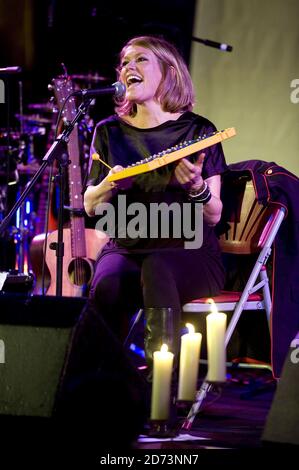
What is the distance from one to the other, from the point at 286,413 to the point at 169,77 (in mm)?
1531

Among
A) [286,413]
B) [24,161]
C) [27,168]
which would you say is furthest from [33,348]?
[24,161]

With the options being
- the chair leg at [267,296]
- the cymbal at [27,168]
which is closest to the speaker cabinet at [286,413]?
the chair leg at [267,296]

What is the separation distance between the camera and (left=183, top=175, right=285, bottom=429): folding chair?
109 inches

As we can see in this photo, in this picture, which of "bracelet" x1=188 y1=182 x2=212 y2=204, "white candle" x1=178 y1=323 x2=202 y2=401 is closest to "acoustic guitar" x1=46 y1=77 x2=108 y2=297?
"bracelet" x1=188 y1=182 x2=212 y2=204

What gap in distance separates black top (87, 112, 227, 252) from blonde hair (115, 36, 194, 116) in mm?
62

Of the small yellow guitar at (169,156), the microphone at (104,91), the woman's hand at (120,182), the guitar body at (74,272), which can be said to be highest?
the microphone at (104,91)

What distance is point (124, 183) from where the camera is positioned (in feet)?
8.25

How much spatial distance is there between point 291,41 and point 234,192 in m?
1.10

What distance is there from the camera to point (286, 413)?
1.79 metres

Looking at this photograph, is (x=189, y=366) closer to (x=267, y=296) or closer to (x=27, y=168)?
(x=267, y=296)

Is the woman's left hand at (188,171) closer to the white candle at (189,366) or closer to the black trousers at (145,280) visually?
the black trousers at (145,280)

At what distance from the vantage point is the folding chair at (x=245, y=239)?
2760 millimetres

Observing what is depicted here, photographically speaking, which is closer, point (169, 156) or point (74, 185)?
point (169, 156)
